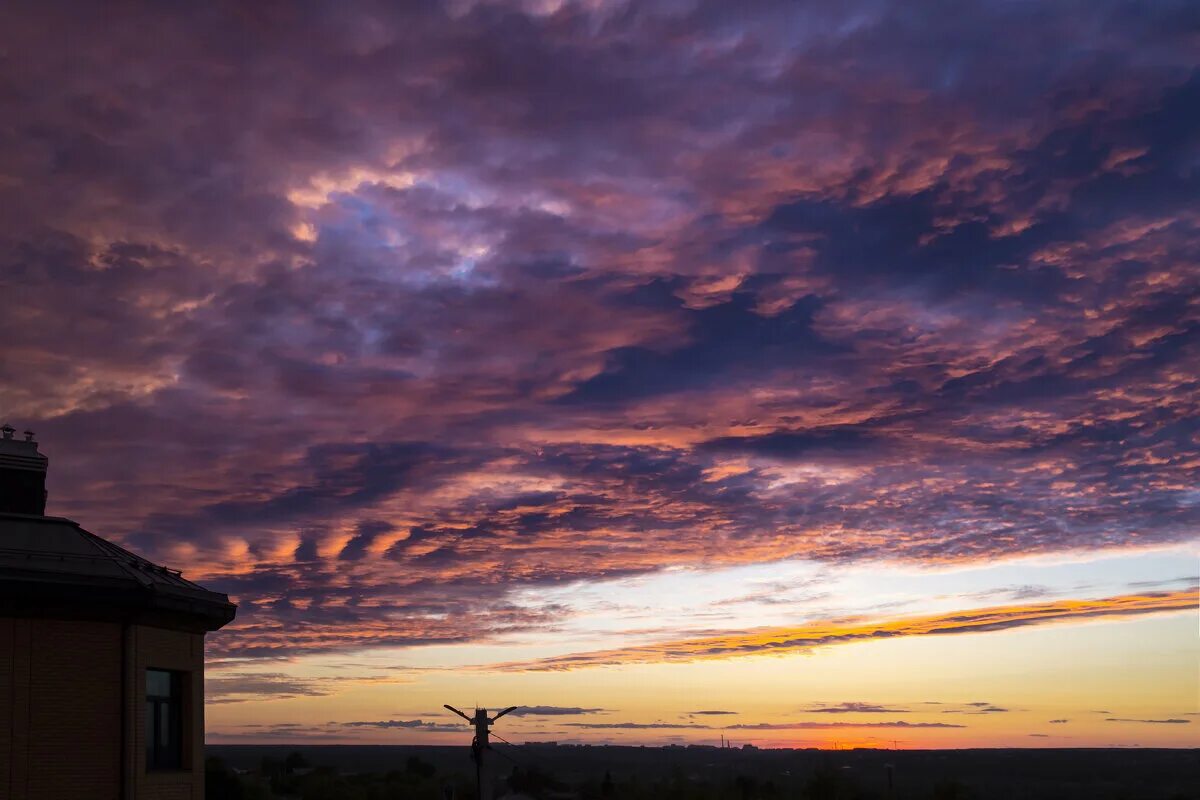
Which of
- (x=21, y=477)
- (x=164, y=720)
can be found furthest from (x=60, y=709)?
(x=21, y=477)

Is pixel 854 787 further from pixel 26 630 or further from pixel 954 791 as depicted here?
pixel 26 630

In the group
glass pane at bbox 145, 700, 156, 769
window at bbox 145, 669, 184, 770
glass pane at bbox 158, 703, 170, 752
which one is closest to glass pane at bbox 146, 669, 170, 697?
window at bbox 145, 669, 184, 770

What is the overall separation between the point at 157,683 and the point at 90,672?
2309 millimetres

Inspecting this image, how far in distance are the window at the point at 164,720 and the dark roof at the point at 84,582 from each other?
4.47 feet

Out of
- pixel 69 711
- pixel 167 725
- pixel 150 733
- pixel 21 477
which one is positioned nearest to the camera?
pixel 69 711

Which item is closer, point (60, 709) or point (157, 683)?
point (60, 709)

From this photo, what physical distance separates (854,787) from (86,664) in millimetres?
83226

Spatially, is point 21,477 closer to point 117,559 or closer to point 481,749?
point 117,559

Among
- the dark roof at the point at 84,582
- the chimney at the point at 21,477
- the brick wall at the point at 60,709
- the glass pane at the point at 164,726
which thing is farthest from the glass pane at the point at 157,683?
the chimney at the point at 21,477

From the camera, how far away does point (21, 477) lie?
28453 mm

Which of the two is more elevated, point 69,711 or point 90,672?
point 90,672

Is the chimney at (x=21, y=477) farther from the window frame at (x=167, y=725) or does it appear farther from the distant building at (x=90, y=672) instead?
the window frame at (x=167, y=725)

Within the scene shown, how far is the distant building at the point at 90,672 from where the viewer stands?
23.2m

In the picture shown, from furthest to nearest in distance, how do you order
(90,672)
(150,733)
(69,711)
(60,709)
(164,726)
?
(164,726) < (150,733) < (90,672) < (69,711) < (60,709)
